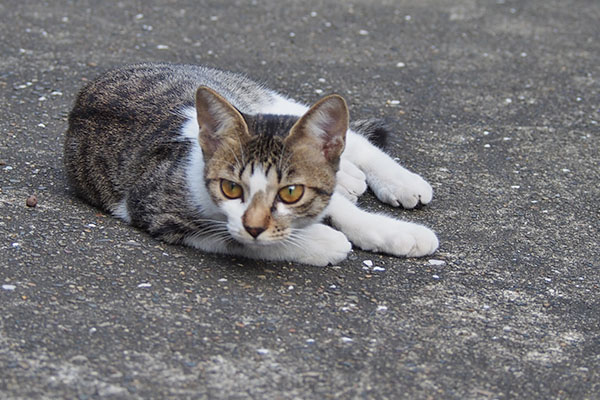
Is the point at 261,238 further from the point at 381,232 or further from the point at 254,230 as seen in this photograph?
the point at 381,232

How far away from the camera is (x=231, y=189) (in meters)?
3.48

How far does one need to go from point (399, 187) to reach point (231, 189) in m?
1.26

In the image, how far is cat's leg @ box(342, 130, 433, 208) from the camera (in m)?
4.41

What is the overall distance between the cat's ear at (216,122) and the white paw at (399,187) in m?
1.22

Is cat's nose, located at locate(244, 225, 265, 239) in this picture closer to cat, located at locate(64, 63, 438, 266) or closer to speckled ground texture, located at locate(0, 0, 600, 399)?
cat, located at locate(64, 63, 438, 266)

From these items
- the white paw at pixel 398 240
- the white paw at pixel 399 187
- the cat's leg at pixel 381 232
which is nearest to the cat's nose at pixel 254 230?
the cat's leg at pixel 381 232

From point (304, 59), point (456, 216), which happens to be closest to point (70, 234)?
point (456, 216)

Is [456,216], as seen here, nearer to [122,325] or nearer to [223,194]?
[223,194]

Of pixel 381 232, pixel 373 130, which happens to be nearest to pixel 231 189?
pixel 381 232

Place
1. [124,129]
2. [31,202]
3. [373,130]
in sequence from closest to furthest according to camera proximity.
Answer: [31,202] → [124,129] → [373,130]

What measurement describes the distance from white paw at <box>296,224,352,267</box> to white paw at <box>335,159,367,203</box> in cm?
68

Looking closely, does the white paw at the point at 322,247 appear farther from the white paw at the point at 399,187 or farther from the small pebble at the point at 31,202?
the small pebble at the point at 31,202

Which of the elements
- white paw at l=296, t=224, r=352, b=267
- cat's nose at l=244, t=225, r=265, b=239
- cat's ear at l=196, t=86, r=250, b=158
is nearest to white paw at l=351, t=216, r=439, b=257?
white paw at l=296, t=224, r=352, b=267

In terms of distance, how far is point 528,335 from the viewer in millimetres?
3281
